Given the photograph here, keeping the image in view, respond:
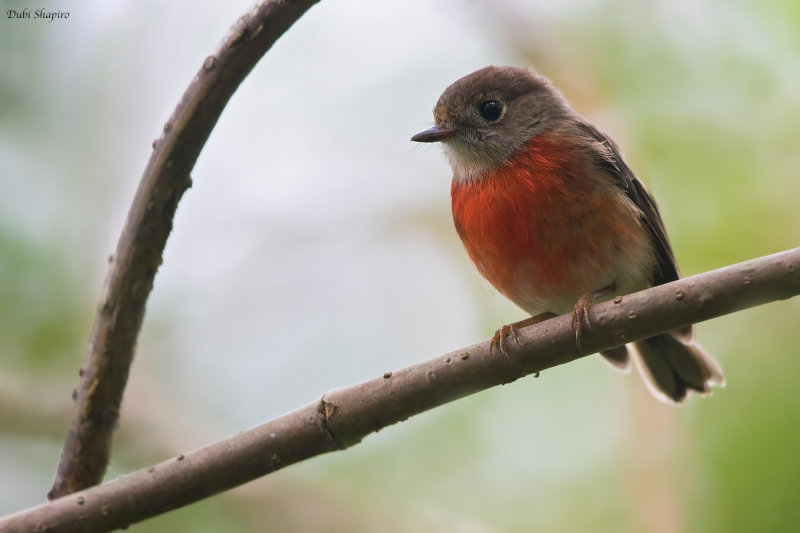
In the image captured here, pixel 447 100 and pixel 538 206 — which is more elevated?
pixel 447 100

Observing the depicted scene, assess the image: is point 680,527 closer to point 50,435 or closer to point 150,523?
point 150,523

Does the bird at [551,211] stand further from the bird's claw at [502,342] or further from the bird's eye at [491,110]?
the bird's claw at [502,342]

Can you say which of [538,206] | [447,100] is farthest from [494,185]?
[447,100]

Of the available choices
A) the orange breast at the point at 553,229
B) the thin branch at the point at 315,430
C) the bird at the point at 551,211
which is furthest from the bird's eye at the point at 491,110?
the thin branch at the point at 315,430

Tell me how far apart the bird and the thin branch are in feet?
1.15

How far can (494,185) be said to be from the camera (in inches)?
157

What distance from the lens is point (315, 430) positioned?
9.53 ft

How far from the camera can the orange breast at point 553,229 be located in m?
3.76

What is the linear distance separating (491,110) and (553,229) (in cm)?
106

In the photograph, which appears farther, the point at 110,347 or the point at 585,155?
the point at 585,155

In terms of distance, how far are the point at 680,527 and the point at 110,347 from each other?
116 inches

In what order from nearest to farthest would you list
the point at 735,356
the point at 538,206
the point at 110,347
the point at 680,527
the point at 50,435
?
the point at 110,347 < the point at 538,206 < the point at 680,527 < the point at 735,356 < the point at 50,435

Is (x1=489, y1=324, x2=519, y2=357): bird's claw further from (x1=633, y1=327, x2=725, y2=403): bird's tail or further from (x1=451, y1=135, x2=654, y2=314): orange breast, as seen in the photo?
Answer: (x1=633, y1=327, x2=725, y2=403): bird's tail

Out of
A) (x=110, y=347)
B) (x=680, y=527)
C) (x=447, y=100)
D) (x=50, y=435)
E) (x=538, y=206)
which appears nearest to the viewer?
(x=110, y=347)
